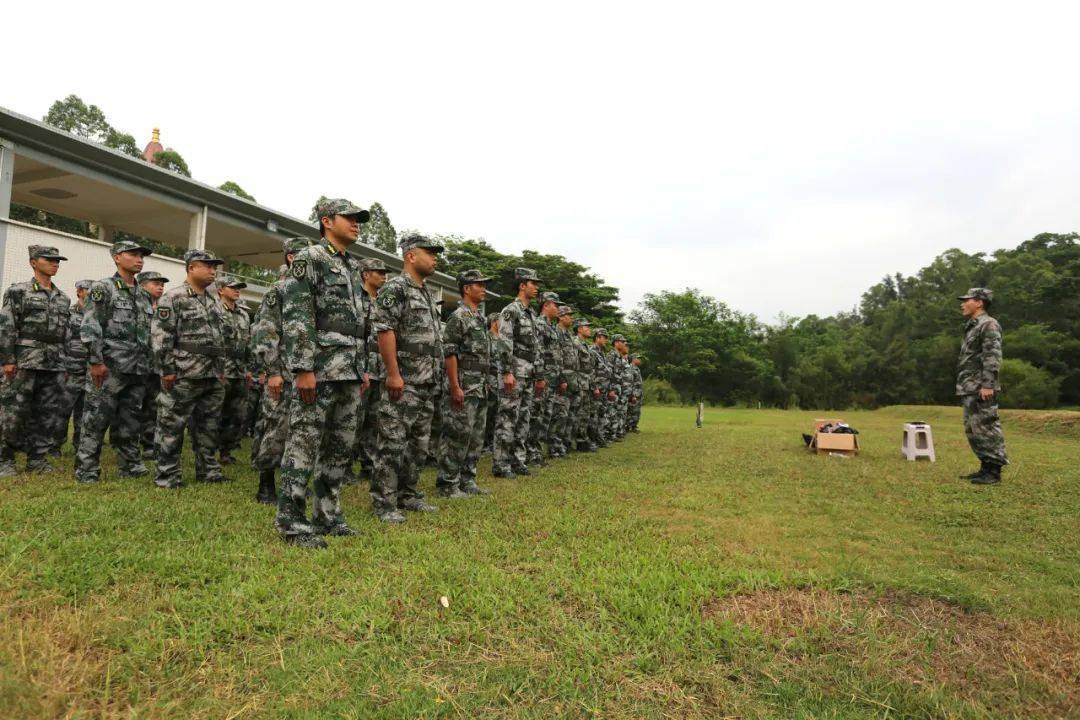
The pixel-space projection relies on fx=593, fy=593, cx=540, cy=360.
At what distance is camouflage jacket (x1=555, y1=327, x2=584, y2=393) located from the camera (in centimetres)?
849

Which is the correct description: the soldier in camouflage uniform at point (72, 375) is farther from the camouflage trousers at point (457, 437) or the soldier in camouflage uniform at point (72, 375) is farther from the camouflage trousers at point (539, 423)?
the camouflage trousers at point (539, 423)

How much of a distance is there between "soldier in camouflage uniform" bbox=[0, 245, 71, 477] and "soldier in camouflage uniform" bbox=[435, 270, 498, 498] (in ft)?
11.9

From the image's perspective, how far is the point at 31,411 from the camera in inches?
213

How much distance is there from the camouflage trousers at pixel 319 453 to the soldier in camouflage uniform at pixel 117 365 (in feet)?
8.13

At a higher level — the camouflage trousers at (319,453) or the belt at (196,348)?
the belt at (196,348)

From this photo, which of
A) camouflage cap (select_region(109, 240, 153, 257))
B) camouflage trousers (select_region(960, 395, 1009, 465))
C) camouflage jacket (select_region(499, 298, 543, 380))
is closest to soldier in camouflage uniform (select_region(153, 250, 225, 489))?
camouflage cap (select_region(109, 240, 153, 257))

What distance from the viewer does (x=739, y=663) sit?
7.61ft

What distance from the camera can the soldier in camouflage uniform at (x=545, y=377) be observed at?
768 cm

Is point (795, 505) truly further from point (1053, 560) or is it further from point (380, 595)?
point (380, 595)

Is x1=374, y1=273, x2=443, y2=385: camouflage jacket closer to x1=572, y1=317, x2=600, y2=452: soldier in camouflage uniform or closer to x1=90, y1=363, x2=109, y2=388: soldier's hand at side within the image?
x1=90, y1=363, x2=109, y2=388: soldier's hand at side

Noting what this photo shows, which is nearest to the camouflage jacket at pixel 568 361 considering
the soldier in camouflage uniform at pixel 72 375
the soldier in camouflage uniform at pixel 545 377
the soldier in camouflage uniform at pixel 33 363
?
the soldier in camouflage uniform at pixel 545 377

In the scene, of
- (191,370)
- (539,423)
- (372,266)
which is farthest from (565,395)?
(191,370)

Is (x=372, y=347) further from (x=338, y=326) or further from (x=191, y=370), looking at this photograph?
(x=191, y=370)

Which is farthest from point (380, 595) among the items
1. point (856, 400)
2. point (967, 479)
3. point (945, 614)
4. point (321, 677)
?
point (856, 400)
